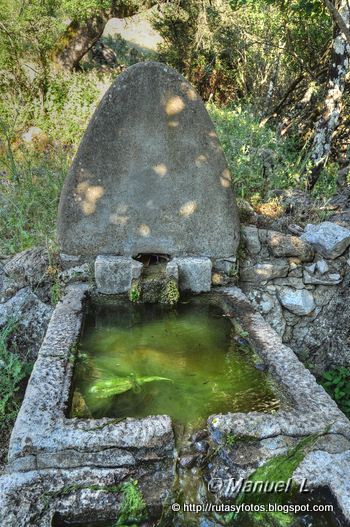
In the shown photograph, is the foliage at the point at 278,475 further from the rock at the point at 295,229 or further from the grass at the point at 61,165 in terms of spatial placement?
the rock at the point at 295,229

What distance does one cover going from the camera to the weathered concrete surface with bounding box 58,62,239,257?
3094 mm

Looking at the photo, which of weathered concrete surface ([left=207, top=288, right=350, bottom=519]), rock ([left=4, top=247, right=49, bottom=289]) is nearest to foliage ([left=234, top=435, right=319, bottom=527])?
weathered concrete surface ([left=207, top=288, right=350, bottom=519])

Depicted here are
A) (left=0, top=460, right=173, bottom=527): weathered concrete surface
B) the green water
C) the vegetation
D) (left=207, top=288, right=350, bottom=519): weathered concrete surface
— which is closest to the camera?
(left=0, top=460, right=173, bottom=527): weathered concrete surface

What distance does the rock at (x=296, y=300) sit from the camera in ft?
11.8

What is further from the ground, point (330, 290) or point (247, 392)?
point (247, 392)

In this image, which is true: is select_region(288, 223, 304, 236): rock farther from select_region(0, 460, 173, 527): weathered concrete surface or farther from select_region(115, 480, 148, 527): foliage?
select_region(115, 480, 148, 527): foliage

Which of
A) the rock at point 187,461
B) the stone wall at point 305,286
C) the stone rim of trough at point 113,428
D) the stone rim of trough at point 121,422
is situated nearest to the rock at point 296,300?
the stone wall at point 305,286

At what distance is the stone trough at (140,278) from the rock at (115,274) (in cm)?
1

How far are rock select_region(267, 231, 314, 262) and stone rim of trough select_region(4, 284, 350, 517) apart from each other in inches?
59.7

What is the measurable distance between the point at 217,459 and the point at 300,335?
2114mm

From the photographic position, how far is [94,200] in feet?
10.5

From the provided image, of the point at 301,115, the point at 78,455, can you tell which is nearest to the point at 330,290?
the point at 78,455

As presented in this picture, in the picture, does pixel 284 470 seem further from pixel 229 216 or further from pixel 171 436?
pixel 229 216

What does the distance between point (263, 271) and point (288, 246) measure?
0.92 ft
